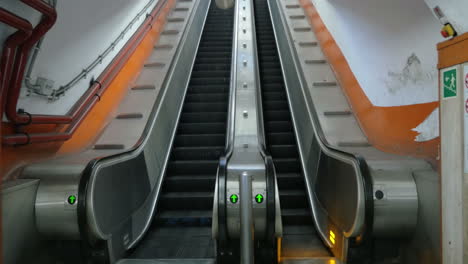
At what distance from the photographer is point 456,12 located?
5.98ft

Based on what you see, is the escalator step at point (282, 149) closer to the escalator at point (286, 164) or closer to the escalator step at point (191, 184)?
the escalator at point (286, 164)

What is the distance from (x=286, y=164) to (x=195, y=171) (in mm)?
1169

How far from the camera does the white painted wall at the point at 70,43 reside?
287cm

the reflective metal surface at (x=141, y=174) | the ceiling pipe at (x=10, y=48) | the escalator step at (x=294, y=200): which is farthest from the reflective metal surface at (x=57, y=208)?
the escalator step at (x=294, y=200)

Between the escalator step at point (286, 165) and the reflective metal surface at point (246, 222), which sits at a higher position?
the reflective metal surface at point (246, 222)

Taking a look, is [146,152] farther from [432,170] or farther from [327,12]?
[327,12]

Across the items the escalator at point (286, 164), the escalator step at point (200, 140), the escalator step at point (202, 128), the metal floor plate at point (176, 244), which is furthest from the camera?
the escalator step at point (202, 128)

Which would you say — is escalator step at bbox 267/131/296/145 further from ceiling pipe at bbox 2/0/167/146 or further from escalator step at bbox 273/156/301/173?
ceiling pipe at bbox 2/0/167/146

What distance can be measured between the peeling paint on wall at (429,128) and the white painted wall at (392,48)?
15cm

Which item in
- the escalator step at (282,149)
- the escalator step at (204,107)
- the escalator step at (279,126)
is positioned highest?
the escalator step at (204,107)

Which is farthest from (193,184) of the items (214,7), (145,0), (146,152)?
(214,7)

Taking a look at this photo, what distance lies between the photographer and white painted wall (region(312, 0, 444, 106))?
2834 millimetres

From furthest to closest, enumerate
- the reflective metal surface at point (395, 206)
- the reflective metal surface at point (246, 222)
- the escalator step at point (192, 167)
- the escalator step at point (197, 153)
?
the escalator step at point (197, 153)
the escalator step at point (192, 167)
the reflective metal surface at point (395, 206)
the reflective metal surface at point (246, 222)

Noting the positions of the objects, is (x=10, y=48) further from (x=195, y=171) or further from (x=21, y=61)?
(x=195, y=171)
